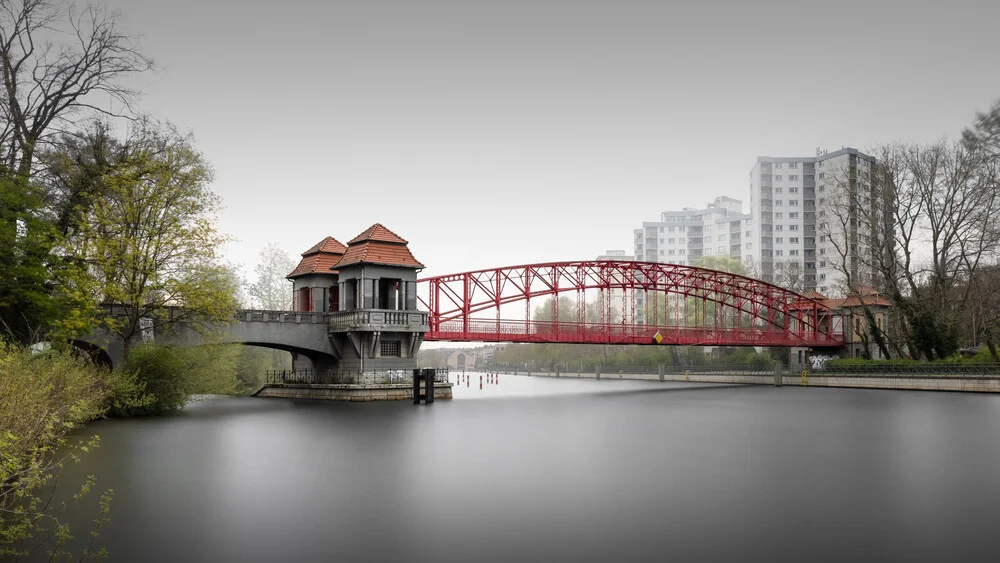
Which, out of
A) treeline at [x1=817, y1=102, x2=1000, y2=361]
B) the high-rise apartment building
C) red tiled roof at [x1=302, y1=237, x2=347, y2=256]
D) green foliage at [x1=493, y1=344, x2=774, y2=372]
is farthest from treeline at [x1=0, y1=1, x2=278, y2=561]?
the high-rise apartment building

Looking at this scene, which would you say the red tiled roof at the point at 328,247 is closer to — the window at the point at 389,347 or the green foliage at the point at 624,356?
the window at the point at 389,347

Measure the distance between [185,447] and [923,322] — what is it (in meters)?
49.2

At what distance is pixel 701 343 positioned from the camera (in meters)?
59.8

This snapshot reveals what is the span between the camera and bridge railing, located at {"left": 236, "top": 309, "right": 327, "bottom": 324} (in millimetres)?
39688

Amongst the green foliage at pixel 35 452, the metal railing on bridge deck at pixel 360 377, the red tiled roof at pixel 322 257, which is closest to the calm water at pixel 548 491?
the green foliage at pixel 35 452

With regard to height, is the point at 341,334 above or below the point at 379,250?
below

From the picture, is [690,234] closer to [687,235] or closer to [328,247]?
[687,235]

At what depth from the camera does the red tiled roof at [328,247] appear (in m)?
48.2

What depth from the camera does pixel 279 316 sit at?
135 ft

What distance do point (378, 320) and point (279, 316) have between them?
18.3 feet

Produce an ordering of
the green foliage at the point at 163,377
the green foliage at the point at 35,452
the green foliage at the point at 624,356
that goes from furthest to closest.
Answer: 1. the green foliage at the point at 624,356
2. the green foliage at the point at 163,377
3. the green foliage at the point at 35,452

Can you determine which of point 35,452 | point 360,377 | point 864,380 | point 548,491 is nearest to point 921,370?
point 864,380

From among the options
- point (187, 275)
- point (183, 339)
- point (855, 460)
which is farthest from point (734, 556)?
point (183, 339)

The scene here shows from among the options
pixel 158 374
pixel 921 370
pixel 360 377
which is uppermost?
pixel 158 374
